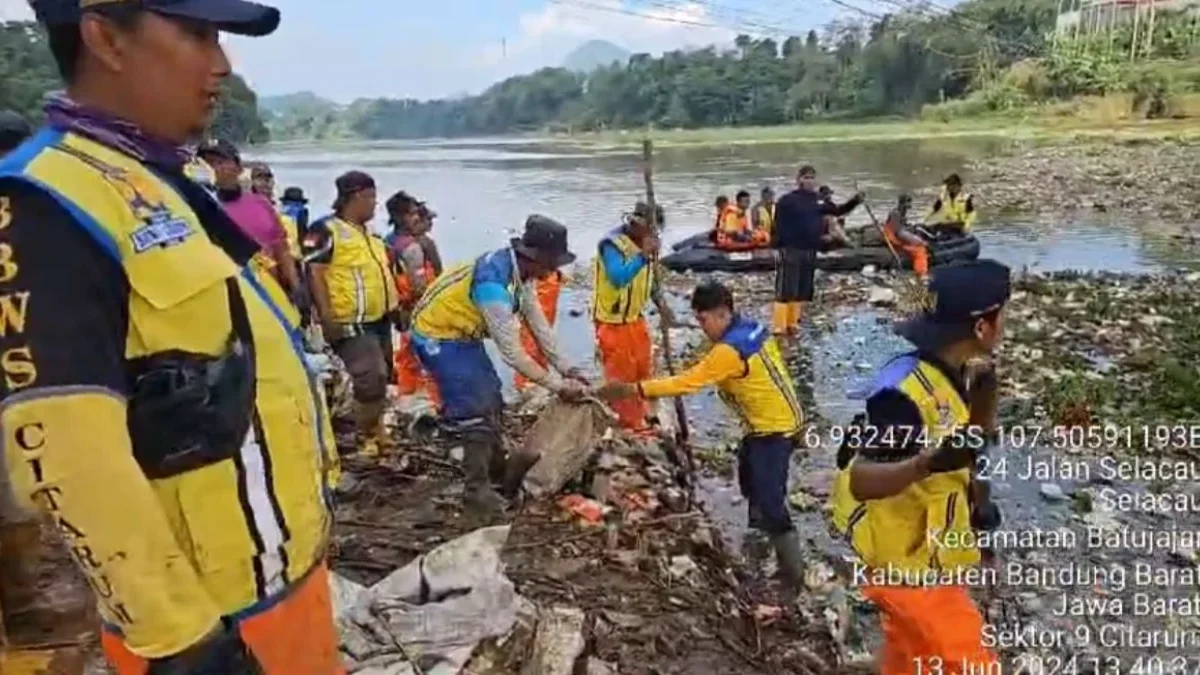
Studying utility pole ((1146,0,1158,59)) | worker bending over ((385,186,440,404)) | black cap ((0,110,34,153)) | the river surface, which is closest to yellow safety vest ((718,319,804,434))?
the river surface

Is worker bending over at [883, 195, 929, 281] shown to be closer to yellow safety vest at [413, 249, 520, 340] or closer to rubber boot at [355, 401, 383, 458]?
rubber boot at [355, 401, 383, 458]

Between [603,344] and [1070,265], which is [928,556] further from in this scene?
[1070,265]

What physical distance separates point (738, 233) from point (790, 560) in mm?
10978

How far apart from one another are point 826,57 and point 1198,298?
84.0 m

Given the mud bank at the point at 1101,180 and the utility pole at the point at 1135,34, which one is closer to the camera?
the mud bank at the point at 1101,180

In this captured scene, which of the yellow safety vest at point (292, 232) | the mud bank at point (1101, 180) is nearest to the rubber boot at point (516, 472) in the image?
the yellow safety vest at point (292, 232)

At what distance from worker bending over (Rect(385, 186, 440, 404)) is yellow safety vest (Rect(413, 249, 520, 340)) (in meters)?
1.87

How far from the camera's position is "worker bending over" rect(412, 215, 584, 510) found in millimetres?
5227

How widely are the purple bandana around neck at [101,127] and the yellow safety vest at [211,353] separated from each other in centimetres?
2

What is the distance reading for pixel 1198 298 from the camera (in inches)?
480

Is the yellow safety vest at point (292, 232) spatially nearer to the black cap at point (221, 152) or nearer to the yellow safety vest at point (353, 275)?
the black cap at point (221, 152)

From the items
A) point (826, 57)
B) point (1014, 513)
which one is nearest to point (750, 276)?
point (1014, 513)

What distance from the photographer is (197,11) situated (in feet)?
4.96

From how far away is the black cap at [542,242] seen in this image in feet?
17.2
